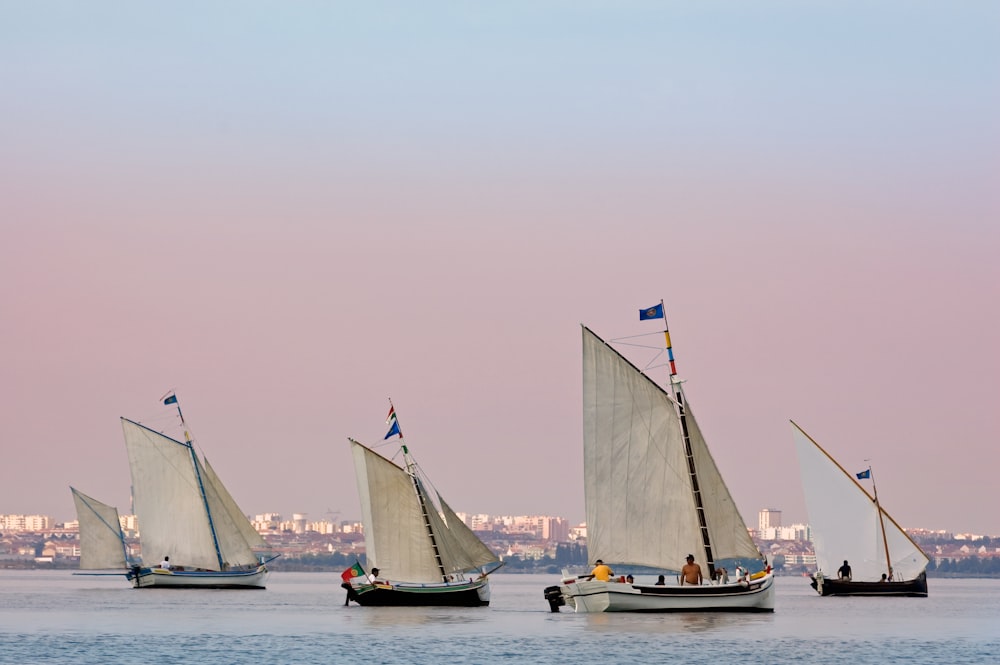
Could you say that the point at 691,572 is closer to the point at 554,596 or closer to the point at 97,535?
the point at 554,596

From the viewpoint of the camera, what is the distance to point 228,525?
117 metres

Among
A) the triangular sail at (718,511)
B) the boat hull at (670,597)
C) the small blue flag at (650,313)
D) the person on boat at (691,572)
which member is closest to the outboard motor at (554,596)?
the boat hull at (670,597)

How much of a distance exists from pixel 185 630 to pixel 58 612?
21.1m

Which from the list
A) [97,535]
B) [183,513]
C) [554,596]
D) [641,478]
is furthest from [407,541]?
[97,535]

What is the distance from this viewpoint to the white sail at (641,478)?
72.6 meters

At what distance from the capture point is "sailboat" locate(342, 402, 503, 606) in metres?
84.8

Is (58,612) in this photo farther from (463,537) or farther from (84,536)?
(84,536)

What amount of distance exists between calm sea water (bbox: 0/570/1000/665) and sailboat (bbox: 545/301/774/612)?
4.43 feet

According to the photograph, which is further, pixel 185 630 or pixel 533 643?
pixel 185 630

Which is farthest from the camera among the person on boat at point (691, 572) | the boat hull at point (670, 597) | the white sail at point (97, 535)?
the white sail at point (97, 535)

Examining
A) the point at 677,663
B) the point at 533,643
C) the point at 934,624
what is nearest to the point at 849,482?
the point at 934,624

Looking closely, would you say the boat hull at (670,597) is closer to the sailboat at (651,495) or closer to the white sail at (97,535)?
the sailboat at (651,495)

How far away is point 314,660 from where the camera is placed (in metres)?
58.0

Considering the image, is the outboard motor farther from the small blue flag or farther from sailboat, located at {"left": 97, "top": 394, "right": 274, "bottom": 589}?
sailboat, located at {"left": 97, "top": 394, "right": 274, "bottom": 589}
